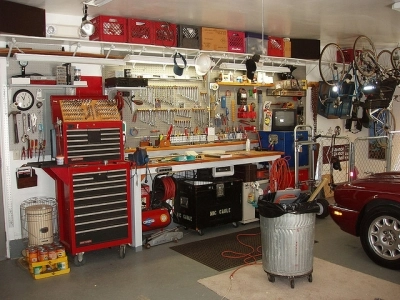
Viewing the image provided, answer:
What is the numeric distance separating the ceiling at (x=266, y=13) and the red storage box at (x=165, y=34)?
0.08 m

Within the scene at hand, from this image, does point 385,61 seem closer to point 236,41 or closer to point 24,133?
point 236,41

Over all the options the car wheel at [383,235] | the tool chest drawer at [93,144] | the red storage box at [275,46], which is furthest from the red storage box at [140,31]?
the car wheel at [383,235]

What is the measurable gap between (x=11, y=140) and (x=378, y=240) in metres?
4.18

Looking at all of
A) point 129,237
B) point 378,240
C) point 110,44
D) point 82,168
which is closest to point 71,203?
point 82,168

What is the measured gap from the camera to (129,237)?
190 inches

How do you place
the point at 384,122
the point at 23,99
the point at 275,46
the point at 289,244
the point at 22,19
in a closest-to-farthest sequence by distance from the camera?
the point at 289,244 → the point at 22,19 → the point at 23,99 → the point at 275,46 → the point at 384,122

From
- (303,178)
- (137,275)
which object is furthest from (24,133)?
(303,178)

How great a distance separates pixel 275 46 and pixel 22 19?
150 inches

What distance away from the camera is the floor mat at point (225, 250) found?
4629 millimetres

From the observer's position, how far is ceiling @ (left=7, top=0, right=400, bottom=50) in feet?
15.7

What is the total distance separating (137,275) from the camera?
4316mm

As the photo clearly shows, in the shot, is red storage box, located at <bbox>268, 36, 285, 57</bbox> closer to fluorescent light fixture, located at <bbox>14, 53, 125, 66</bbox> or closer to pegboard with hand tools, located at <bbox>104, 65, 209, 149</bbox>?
pegboard with hand tools, located at <bbox>104, 65, 209, 149</bbox>

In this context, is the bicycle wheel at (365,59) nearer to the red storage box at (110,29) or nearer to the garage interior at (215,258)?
the garage interior at (215,258)

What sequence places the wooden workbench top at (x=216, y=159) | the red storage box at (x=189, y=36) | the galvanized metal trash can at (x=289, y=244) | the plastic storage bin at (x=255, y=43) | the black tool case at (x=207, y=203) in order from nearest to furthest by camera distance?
the galvanized metal trash can at (x=289, y=244)
the wooden workbench top at (x=216, y=159)
the black tool case at (x=207, y=203)
the red storage box at (x=189, y=36)
the plastic storage bin at (x=255, y=43)
